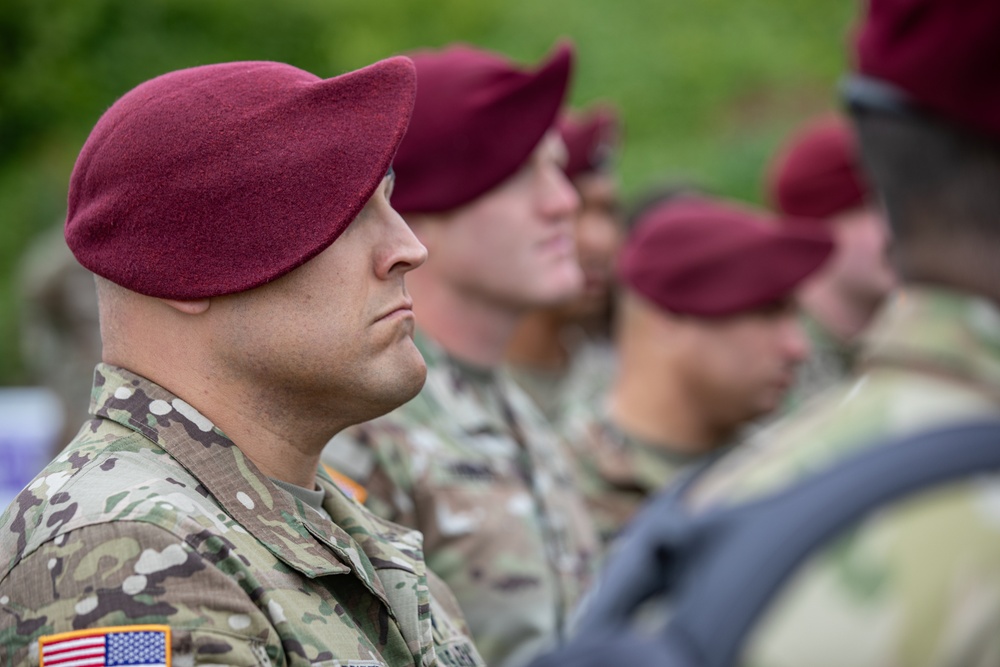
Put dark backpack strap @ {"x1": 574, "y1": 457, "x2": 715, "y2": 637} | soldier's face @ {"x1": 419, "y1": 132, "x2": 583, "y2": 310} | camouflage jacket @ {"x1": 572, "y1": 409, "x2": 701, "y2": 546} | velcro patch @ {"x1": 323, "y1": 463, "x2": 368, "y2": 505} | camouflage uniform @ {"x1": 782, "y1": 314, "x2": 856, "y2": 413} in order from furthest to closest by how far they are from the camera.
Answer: camouflage uniform @ {"x1": 782, "y1": 314, "x2": 856, "y2": 413} → camouflage jacket @ {"x1": 572, "y1": 409, "x2": 701, "y2": 546} → soldier's face @ {"x1": 419, "y1": 132, "x2": 583, "y2": 310} → velcro patch @ {"x1": 323, "y1": 463, "x2": 368, "y2": 505} → dark backpack strap @ {"x1": 574, "y1": 457, "x2": 715, "y2": 637}

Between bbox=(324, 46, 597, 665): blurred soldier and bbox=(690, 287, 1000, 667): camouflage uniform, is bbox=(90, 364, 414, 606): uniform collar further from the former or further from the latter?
bbox=(690, 287, 1000, 667): camouflage uniform

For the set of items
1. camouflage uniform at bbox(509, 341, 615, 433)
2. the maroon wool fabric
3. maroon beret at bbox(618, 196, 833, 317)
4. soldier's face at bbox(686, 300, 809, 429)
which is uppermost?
the maroon wool fabric

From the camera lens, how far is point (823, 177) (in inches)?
256

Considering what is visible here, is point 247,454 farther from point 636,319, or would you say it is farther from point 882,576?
point 636,319

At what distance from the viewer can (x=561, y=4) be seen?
762 inches

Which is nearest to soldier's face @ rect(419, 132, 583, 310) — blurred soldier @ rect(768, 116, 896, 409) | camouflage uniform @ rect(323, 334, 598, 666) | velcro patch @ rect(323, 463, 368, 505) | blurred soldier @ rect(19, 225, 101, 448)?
camouflage uniform @ rect(323, 334, 598, 666)

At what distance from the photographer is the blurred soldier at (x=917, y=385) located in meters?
1.30

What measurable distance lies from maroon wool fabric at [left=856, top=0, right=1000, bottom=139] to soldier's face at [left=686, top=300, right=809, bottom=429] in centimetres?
329

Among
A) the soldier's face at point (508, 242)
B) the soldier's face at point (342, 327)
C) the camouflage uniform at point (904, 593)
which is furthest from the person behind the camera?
the soldier's face at point (508, 242)

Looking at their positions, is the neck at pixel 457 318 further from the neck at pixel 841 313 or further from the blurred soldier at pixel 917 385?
the neck at pixel 841 313

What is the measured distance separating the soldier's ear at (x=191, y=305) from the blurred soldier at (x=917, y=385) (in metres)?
1.06

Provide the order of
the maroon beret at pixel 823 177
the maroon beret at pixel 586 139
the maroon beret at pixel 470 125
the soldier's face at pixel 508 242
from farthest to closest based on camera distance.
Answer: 1. the maroon beret at pixel 823 177
2. the maroon beret at pixel 586 139
3. the soldier's face at pixel 508 242
4. the maroon beret at pixel 470 125

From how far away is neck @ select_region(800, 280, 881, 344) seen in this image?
6.27 meters

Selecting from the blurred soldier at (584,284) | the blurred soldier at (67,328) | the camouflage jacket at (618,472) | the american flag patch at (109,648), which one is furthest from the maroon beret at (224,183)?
the blurred soldier at (67,328)
